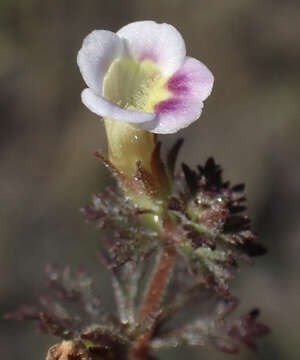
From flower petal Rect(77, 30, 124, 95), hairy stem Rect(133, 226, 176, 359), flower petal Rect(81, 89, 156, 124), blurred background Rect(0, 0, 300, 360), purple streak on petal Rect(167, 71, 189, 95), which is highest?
blurred background Rect(0, 0, 300, 360)

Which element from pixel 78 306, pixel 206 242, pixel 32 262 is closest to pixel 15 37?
pixel 32 262

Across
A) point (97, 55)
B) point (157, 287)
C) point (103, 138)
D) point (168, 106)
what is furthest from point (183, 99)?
point (103, 138)

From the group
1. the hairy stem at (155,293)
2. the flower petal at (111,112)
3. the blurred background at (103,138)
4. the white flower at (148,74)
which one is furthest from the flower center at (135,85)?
the blurred background at (103,138)

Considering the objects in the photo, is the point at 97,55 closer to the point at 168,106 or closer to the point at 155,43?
the point at 155,43

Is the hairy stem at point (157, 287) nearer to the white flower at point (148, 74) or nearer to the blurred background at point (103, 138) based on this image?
the white flower at point (148, 74)

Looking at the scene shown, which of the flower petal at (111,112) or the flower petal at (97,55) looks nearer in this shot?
the flower petal at (111,112)

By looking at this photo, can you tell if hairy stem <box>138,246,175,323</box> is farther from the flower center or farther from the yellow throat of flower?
the flower center

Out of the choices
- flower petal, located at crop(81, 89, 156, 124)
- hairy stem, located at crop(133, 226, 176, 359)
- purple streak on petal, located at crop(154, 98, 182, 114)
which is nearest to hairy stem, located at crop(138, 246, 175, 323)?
hairy stem, located at crop(133, 226, 176, 359)
